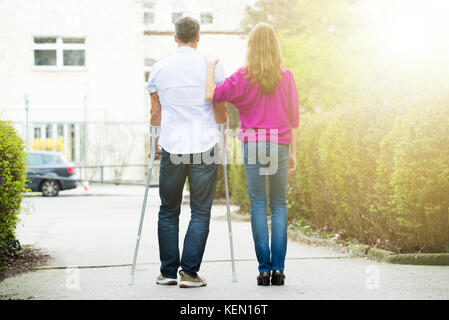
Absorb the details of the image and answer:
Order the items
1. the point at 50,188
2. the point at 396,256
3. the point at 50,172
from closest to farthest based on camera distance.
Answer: the point at 396,256, the point at 50,172, the point at 50,188

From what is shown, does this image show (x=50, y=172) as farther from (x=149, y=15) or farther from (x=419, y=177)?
(x=149, y=15)

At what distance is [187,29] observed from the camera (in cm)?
544

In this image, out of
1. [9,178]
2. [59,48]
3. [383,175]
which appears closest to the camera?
[9,178]

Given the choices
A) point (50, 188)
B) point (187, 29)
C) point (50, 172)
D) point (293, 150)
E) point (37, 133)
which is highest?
point (187, 29)

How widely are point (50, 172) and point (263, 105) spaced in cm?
1736

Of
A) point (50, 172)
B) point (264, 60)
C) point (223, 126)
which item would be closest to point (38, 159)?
point (50, 172)

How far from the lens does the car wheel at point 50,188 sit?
2173 cm

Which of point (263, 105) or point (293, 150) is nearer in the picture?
point (263, 105)

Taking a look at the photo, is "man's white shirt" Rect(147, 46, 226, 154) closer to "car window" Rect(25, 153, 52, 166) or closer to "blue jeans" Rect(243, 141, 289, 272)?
"blue jeans" Rect(243, 141, 289, 272)

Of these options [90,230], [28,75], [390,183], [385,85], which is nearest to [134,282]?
[390,183]

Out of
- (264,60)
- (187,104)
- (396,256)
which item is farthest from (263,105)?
(396,256)

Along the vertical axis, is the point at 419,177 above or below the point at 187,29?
below

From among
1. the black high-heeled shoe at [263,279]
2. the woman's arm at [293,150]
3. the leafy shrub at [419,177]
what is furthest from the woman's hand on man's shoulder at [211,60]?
the leafy shrub at [419,177]
